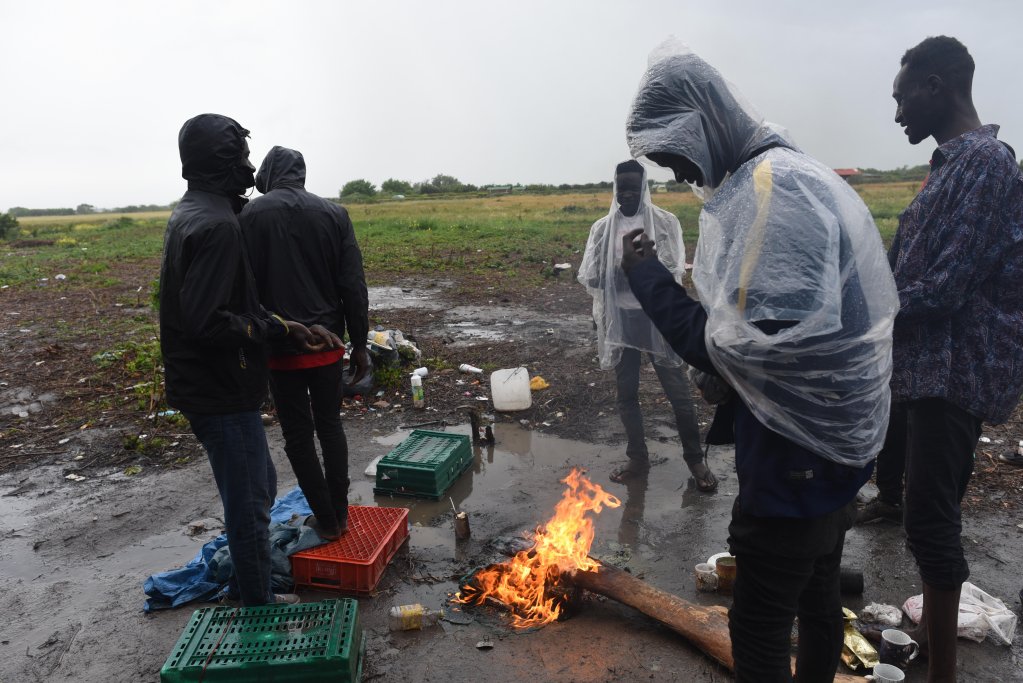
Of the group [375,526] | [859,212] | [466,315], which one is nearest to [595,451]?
[375,526]

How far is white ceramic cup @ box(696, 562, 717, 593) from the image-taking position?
3.34 m

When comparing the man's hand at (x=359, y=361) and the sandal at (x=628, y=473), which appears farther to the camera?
the sandal at (x=628, y=473)

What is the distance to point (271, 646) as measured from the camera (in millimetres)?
2576

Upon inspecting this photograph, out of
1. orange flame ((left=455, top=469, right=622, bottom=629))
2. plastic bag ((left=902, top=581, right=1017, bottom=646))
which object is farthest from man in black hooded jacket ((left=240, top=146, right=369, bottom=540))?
→ plastic bag ((left=902, top=581, right=1017, bottom=646))

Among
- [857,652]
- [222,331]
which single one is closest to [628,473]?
[857,652]

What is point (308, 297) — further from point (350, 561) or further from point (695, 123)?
point (695, 123)

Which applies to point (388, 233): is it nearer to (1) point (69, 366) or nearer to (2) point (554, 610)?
(1) point (69, 366)

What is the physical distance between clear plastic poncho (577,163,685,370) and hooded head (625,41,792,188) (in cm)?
234

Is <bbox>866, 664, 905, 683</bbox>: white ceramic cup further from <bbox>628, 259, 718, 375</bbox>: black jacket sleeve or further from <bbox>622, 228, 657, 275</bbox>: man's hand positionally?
<bbox>622, 228, 657, 275</bbox>: man's hand

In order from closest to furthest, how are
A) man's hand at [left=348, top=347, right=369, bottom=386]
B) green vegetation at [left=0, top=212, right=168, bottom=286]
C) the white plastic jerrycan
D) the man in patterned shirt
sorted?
the man in patterned shirt
man's hand at [left=348, top=347, right=369, bottom=386]
the white plastic jerrycan
green vegetation at [left=0, top=212, right=168, bottom=286]

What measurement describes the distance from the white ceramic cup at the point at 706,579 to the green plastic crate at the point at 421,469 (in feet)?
6.26

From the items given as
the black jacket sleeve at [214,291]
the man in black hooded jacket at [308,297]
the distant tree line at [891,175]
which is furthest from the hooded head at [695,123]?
the distant tree line at [891,175]

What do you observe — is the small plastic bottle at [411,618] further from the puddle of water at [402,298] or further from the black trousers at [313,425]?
the puddle of water at [402,298]

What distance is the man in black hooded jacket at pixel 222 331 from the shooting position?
2594mm
